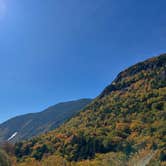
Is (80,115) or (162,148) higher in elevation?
(80,115)

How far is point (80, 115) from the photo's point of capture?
438ft

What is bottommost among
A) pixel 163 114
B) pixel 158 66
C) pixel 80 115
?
pixel 163 114

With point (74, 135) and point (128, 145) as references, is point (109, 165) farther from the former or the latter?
point (74, 135)

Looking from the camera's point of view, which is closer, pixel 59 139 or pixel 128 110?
pixel 59 139

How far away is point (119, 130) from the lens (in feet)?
301

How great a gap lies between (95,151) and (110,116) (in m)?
34.4

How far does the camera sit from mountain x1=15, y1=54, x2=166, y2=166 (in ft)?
223

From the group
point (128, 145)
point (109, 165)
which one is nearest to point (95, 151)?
point (128, 145)

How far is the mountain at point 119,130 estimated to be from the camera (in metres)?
68.1

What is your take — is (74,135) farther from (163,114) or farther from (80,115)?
(80,115)

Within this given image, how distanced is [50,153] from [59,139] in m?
9.23

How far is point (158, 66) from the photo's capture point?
128m

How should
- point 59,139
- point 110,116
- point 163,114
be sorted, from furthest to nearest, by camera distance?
point 110,116, point 59,139, point 163,114

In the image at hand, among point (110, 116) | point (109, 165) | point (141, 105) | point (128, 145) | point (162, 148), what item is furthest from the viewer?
point (110, 116)
